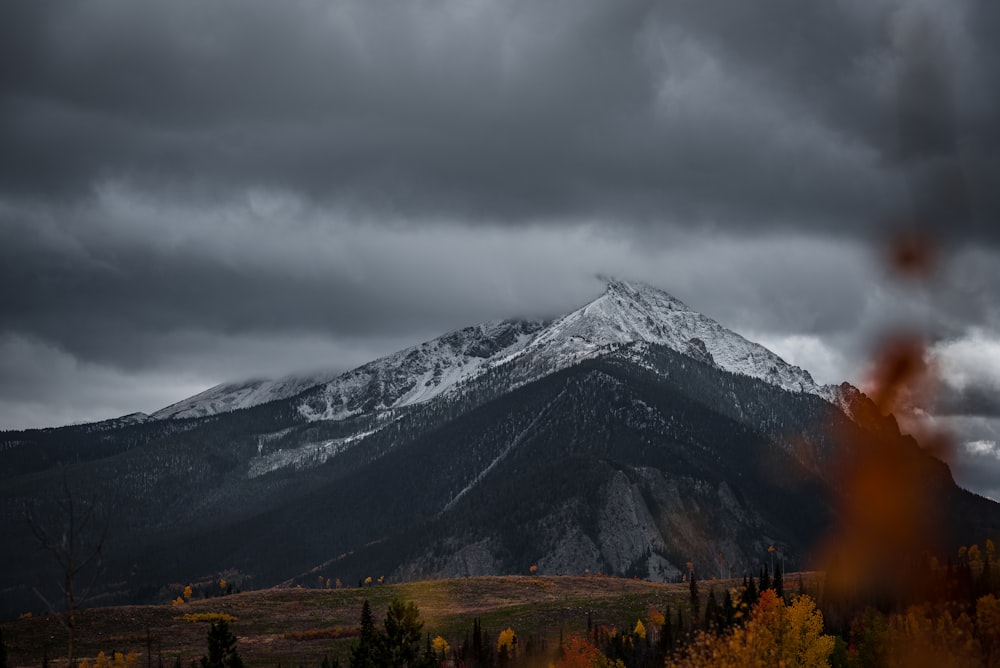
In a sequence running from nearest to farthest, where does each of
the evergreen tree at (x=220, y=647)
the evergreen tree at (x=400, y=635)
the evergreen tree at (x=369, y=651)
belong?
the evergreen tree at (x=400, y=635) → the evergreen tree at (x=369, y=651) → the evergreen tree at (x=220, y=647)

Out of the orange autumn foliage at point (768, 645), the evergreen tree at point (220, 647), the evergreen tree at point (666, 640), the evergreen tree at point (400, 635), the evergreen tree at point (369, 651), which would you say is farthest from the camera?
the evergreen tree at point (666, 640)

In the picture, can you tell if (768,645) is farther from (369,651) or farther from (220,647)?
(220,647)

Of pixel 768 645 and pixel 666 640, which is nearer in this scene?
pixel 768 645

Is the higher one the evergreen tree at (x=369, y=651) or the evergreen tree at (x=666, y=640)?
the evergreen tree at (x=369, y=651)

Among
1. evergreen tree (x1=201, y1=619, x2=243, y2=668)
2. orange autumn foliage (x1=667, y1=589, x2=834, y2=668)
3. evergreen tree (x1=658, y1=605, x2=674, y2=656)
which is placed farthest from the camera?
evergreen tree (x1=658, y1=605, x2=674, y2=656)

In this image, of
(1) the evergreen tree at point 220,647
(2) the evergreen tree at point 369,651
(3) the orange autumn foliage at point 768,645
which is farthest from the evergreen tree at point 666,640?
(1) the evergreen tree at point 220,647

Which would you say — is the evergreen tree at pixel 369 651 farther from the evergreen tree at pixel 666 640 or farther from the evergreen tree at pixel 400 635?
the evergreen tree at pixel 666 640

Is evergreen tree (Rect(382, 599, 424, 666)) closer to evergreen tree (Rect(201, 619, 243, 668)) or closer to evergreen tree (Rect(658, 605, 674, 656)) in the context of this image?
evergreen tree (Rect(201, 619, 243, 668))

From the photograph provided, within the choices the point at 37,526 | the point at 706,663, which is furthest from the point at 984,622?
the point at 37,526

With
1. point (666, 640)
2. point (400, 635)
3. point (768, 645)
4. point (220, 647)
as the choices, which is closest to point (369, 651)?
point (400, 635)

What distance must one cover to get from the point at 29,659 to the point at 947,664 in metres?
154

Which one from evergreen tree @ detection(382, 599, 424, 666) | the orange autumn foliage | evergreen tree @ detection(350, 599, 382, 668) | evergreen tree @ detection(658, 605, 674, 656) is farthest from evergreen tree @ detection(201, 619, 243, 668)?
evergreen tree @ detection(658, 605, 674, 656)

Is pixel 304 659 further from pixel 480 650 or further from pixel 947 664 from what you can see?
pixel 947 664

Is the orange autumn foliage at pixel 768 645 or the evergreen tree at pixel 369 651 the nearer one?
the orange autumn foliage at pixel 768 645
